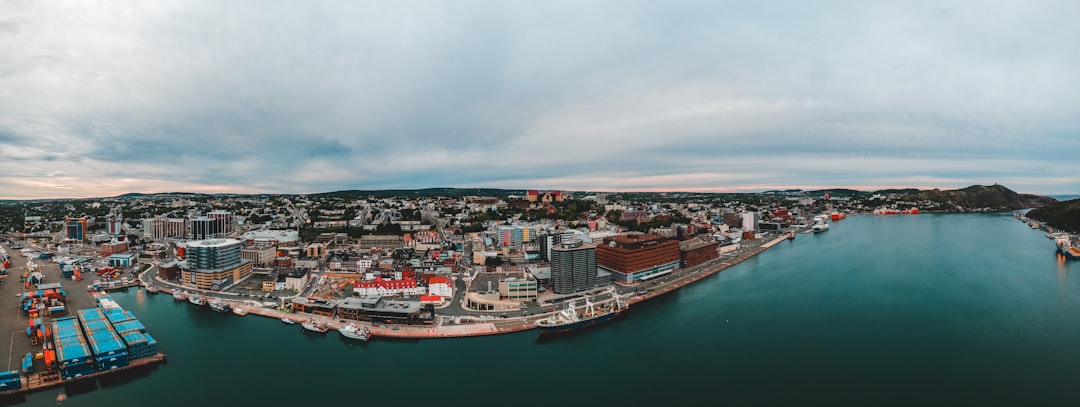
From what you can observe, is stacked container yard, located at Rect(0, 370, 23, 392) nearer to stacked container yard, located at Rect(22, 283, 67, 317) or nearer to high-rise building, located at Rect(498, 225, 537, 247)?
stacked container yard, located at Rect(22, 283, 67, 317)

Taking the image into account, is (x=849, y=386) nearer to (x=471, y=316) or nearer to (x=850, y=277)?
(x=471, y=316)

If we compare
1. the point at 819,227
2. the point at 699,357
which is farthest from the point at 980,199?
the point at 699,357

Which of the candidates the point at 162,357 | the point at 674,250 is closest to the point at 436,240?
the point at 674,250

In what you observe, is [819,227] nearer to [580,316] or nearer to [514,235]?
[514,235]

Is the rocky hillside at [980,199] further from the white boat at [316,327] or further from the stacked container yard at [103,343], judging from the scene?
the stacked container yard at [103,343]

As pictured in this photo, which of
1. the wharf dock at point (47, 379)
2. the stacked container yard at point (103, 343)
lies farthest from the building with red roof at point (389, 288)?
the stacked container yard at point (103, 343)

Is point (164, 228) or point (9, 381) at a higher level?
point (164, 228)
